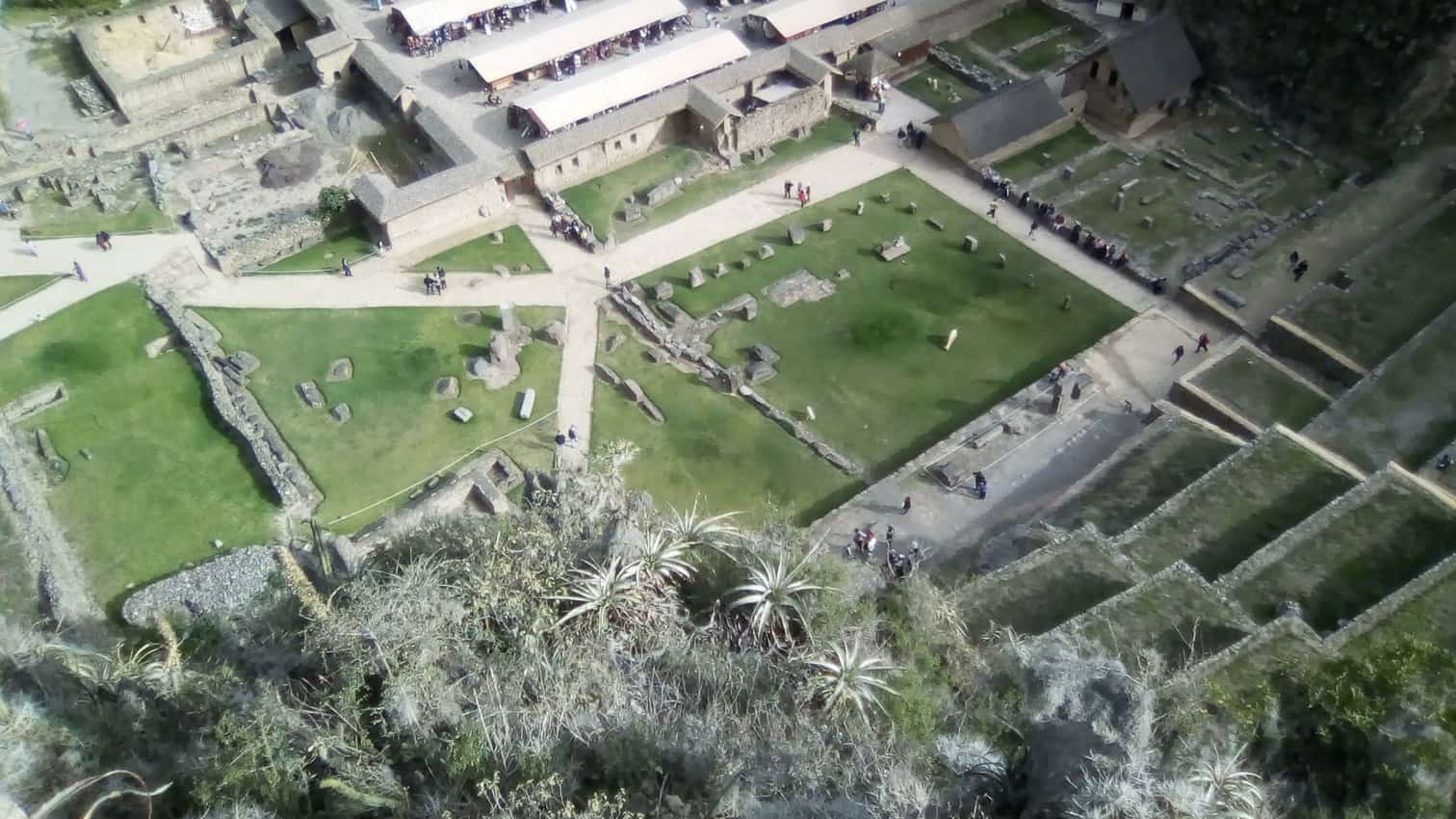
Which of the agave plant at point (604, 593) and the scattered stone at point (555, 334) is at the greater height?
the agave plant at point (604, 593)

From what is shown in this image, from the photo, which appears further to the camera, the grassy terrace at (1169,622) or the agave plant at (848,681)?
the grassy terrace at (1169,622)

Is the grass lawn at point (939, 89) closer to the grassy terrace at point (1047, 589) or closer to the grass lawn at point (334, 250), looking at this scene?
the grass lawn at point (334, 250)

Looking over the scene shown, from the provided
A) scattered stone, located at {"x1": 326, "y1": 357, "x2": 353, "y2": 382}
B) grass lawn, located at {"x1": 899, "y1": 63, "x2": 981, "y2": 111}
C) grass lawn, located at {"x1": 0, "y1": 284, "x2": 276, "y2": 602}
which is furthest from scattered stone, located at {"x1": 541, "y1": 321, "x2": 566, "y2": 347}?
grass lawn, located at {"x1": 899, "y1": 63, "x2": 981, "y2": 111}

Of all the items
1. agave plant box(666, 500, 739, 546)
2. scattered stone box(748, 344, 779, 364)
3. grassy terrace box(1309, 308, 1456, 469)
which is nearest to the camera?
agave plant box(666, 500, 739, 546)

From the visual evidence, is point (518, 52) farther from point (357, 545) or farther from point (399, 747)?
point (399, 747)

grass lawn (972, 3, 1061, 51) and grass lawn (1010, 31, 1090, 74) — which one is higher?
grass lawn (972, 3, 1061, 51)

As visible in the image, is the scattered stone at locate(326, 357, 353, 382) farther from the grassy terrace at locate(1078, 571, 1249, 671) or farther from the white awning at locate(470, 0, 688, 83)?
the grassy terrace at locate(1078, 571, 1249, 671)

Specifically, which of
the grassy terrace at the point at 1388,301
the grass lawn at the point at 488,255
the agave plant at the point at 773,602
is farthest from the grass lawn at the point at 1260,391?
the grass lawn at the point at 488,255
